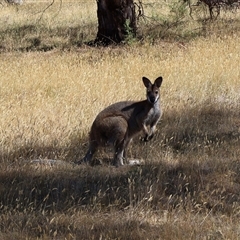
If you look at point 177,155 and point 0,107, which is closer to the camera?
point 177,155

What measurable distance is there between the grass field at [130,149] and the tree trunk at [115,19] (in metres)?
1.58

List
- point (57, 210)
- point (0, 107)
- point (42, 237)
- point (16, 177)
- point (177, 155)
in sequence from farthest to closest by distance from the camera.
A: point (0, 107) < point (177, 155) < point (16, 177) < point (57, 210) < point (42, 237)

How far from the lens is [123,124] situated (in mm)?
7141

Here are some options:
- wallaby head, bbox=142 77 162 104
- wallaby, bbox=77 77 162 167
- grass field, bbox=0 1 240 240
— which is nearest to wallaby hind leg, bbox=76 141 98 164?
wallaby, bbox=77 77 162 167

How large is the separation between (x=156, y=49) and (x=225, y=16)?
17.1 feet

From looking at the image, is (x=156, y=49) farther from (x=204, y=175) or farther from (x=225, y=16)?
(x=204, y=175)

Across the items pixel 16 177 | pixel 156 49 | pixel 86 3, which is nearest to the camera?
pixel 16 177

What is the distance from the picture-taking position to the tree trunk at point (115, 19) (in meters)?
16.9

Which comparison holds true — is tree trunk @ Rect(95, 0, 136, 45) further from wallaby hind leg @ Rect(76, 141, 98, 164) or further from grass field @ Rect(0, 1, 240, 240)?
wallaby hind leg @ Rect(76, 141, 98, 164)

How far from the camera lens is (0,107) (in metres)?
9.62

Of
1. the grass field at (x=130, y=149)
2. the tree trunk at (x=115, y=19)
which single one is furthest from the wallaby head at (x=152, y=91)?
the tree trunk at (x=115, y=19)

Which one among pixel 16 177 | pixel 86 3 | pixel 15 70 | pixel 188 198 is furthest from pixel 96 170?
pixel 86 3

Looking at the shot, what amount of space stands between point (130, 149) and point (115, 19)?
989cm

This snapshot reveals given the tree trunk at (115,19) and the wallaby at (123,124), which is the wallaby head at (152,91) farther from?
the tree trunk at (115,19)
